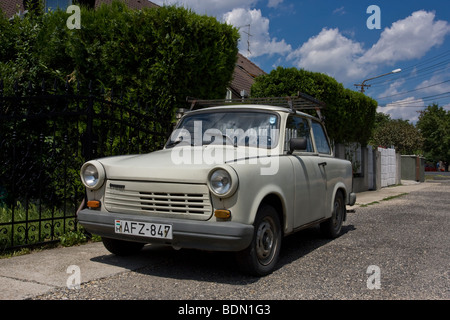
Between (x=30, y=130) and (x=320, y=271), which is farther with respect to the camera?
(x=30, y=130)

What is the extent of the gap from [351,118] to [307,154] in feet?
31.2

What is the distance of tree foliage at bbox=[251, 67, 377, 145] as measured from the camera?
39.2 ft

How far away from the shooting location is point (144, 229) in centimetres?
387

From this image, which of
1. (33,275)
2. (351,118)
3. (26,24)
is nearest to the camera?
(33,275)

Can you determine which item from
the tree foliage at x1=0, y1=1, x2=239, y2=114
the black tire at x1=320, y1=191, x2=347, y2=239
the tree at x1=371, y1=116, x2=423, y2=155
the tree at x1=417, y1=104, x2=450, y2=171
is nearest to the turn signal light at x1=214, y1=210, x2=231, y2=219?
the black tire at x1=320, y1=191, x2=347, y2=239

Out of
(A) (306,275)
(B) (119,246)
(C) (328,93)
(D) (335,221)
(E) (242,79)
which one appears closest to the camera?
(A) (306,275)

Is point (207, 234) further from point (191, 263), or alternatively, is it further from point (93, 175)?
point (93, 175)

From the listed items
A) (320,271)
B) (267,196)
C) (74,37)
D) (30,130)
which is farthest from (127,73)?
(320,271)

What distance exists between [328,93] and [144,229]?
9.60m

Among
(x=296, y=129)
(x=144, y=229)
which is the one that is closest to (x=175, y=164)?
(x=144, y=229)

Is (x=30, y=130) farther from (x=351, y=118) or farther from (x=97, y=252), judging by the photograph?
(x=351, y=118)

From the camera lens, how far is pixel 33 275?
3.98 metres

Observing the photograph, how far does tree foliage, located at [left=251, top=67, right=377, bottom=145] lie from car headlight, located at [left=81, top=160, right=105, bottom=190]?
8.50 meters
